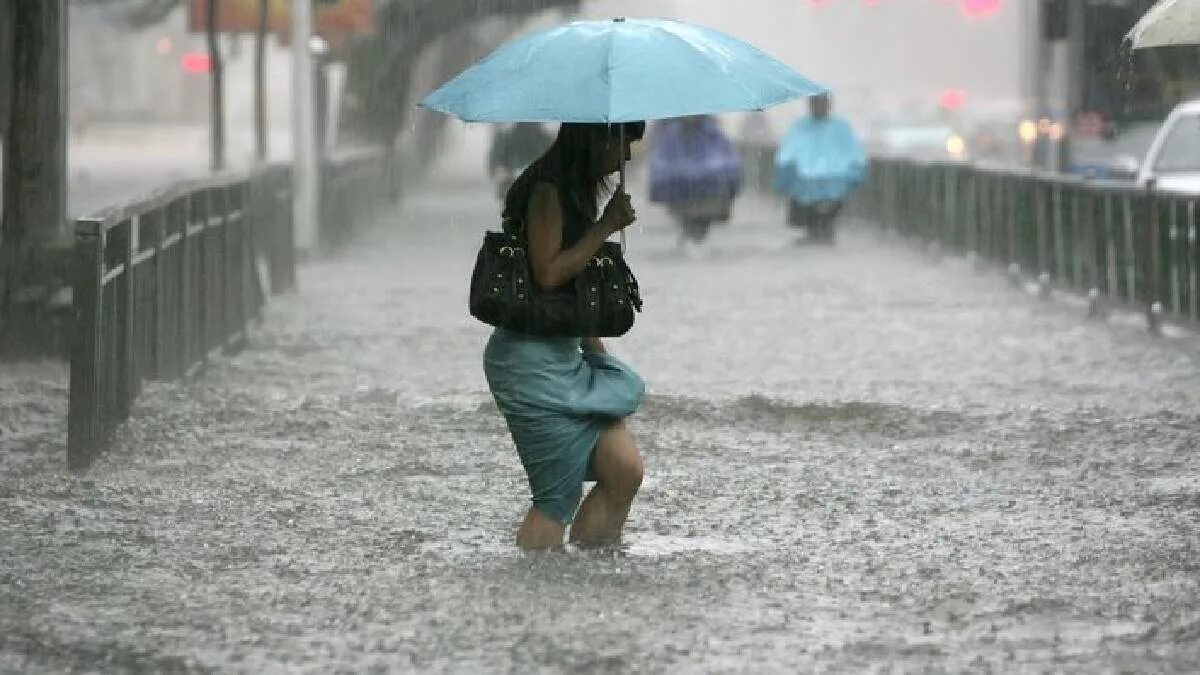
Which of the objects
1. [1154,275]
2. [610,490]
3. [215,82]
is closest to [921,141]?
[215,82]

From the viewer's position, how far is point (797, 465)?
430 inches

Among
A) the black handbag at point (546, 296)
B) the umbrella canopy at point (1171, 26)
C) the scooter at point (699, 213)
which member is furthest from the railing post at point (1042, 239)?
the black handbag at point (546, 296)

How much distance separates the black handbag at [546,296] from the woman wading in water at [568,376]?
0.05 meters

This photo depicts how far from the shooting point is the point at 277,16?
33.2 meters

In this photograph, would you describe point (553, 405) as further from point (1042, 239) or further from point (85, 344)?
point (1042, 239)

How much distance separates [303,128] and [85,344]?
16649 mm

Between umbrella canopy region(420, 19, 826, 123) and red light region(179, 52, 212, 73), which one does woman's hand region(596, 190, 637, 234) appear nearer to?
umbrella canopy region(420, 19, 826, 123)

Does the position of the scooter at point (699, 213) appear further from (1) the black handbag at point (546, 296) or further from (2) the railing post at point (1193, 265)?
(1) the black handbag at point (546, 296)

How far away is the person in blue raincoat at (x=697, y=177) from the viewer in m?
28.0

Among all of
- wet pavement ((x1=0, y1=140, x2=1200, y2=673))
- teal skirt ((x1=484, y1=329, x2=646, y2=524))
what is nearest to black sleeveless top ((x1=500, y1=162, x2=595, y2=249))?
teal skirt ((x1=484, y1=329, x2=646, y2=524))

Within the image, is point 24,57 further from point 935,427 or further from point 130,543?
point 130,543

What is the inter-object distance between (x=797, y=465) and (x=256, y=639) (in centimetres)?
411

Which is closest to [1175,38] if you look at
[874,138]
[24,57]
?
[24,57]

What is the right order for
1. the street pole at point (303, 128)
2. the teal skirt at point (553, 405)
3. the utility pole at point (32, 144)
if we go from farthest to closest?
the street pole at point (303, 128), the utility pole at point (32, 144), the teal skirt at point (553, 405)
